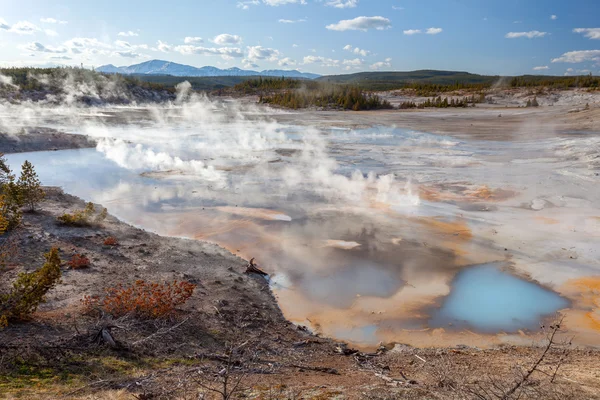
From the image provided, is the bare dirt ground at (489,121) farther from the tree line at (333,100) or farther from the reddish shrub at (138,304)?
the reddish shrub at (138,304)

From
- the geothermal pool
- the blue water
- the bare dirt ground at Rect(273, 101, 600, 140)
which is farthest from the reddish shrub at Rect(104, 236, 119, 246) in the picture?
the bare dirt ground at Rect(273, 101, 600, 140)

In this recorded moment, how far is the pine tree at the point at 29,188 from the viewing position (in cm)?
982

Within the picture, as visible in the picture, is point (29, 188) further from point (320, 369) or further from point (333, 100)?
point (333, 100)

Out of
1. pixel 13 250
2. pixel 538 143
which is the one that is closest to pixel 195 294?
pixel 13 250

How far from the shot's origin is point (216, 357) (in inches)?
192

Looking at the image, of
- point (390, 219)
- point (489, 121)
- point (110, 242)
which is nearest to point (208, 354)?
point (110, 242)

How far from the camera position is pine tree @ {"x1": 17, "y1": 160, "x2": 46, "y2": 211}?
9.82 m

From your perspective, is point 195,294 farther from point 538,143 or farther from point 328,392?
point 538,143

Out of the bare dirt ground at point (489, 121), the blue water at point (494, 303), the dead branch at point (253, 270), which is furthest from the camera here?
the bare dirt ground at point (489, 121)

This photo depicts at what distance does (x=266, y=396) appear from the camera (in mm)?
3736

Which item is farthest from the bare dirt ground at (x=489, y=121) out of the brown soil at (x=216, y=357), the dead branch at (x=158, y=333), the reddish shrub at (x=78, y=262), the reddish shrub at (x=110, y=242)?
the dead branch at (x=158, y=333)

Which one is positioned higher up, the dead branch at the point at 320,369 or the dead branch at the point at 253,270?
the dead branch at the point at 320,369

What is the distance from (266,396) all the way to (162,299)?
2.71m

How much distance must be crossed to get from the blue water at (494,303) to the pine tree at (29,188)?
954cm
